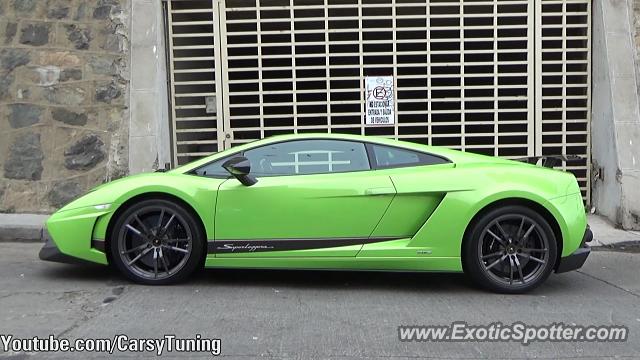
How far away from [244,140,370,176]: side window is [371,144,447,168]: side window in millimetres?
111

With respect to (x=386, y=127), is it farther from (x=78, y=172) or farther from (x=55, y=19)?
(x=55, y=19)

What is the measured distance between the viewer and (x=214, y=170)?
16.6 feet

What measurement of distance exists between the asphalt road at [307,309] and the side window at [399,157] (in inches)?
43.6

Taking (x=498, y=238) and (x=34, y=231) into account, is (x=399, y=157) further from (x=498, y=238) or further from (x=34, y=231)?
(x=34, y=231)

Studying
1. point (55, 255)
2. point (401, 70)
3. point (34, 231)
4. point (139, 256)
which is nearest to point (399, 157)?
point (139, 256)

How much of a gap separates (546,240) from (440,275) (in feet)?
3.84

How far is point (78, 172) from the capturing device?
8195 millimetres

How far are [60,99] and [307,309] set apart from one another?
5.71 meters

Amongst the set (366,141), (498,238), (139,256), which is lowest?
(139,256)

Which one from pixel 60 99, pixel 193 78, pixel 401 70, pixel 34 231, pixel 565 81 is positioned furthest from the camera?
pixel 401 70

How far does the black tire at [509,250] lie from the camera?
15.8 ft

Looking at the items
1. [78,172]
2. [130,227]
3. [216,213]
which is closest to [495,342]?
[216,213]

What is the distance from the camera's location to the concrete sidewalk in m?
7.14

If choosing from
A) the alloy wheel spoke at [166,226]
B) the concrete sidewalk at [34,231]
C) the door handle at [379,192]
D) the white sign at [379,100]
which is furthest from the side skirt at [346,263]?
the white sign at [379,100]
